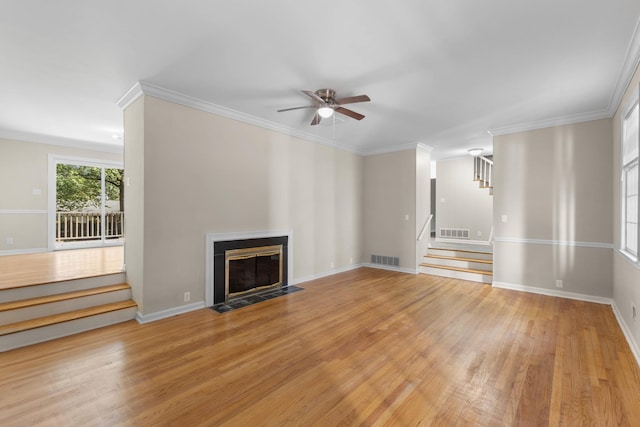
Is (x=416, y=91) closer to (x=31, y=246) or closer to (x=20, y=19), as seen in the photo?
(x=20, y=19)

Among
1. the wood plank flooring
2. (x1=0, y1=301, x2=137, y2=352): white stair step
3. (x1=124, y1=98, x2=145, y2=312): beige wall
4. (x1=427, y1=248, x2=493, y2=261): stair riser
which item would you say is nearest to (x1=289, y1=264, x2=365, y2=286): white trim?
(x1=427, y1=248, x2=493, y2=261): stair riser

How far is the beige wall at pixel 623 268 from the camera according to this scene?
2.78 meters

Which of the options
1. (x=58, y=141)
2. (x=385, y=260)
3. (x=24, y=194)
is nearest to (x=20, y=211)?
(x=24, y=194)

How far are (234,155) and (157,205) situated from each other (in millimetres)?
1339

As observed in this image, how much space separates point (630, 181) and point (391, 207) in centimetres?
385

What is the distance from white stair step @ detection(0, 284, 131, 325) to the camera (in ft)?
9.84

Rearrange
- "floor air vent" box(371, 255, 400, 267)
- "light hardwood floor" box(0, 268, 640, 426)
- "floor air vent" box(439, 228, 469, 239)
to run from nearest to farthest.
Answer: "light hardwood floor" box(0, 268, 640, 426) < "floor air vent" box(371, 255, 400, 267) < "floor air vent" box(439, 228, 469, 239)

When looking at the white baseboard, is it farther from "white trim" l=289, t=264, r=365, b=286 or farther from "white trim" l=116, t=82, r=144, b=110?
"white trim" l=116, t=82, r=144, b=110

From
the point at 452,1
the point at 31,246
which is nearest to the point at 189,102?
the point at 452,1

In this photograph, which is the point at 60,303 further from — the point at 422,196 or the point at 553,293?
the point at 553,293

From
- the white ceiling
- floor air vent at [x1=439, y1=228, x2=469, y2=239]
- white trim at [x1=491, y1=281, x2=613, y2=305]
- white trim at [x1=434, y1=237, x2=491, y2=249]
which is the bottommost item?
white trim at [x1=491, y1=281, x2=613, y2=305]

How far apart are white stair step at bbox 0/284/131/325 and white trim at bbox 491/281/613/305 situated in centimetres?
603

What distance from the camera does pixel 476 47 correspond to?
2578 millimetres

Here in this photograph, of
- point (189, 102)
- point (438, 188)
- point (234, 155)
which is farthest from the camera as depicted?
point (438, 188)
